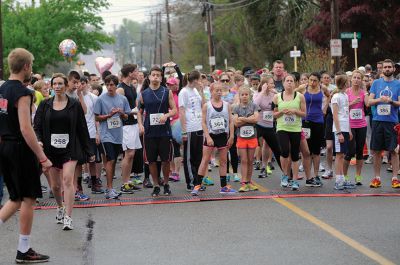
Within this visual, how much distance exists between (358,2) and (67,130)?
31.5m

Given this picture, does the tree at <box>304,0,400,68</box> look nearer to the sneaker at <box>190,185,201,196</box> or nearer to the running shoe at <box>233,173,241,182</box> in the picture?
the running shoe at <box>233,173,241,182</box>

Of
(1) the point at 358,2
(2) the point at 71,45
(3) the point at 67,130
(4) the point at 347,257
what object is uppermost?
(1) the point at 358,2

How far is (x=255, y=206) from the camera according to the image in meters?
11.3

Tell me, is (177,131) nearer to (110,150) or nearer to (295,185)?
(110,150)

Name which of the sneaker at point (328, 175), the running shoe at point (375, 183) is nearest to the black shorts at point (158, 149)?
the running shoe at point (375, 183)

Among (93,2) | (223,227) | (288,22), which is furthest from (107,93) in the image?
(93,2)

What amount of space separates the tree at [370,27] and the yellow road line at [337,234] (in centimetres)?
2766

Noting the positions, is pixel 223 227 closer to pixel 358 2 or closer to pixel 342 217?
pixel 342 217

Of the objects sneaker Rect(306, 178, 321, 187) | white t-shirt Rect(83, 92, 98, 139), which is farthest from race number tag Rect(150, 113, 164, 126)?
sneaker Rect(306, 178, 321, 187)

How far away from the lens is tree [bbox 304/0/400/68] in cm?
3828

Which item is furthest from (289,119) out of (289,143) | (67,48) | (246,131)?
(67,48)

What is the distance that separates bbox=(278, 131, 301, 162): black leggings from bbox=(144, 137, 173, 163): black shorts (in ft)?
5.98

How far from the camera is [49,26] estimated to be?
5206 centimetres

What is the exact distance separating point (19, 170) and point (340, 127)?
20.5ft
